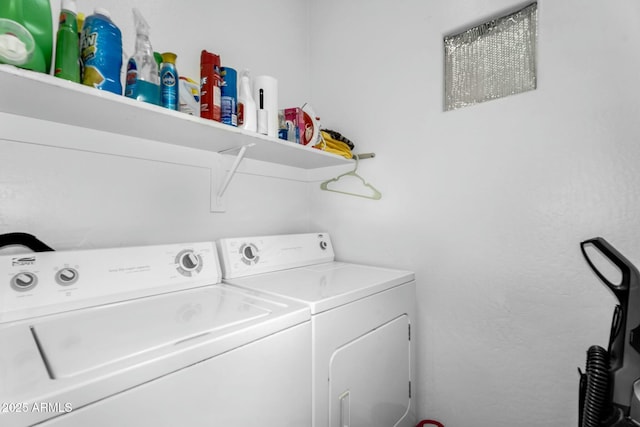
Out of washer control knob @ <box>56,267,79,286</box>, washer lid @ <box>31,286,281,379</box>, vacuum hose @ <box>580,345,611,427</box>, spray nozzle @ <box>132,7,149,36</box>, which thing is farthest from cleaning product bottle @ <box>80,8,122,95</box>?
vacuum hose @ <box>580,345,611,427</box>

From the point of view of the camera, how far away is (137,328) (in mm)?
820

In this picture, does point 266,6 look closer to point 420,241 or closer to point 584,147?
point 420,241

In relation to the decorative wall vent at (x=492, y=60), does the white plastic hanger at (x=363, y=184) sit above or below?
below

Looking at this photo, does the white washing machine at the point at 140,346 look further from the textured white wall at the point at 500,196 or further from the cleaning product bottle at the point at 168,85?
the textured white wall at the point at 500,196

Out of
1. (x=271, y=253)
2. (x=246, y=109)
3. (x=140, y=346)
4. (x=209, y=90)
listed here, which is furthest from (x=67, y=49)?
(x=271, y=253)

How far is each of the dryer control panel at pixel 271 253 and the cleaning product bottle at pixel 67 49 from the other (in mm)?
834

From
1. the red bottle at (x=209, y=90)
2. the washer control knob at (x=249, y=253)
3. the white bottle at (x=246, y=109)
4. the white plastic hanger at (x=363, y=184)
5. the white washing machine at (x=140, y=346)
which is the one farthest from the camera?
the white plastic hanger at (x=363, y=184)

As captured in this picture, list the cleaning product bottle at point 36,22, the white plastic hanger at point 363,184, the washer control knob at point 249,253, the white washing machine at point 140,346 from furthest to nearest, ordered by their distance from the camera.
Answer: the white plastic hanger at point 363,184 → the washer control knob at point 249,253 → the cleaning product bottle at point 36,22 → the white washing machine at point 140,346

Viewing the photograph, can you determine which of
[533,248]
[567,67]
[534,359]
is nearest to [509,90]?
[567,67]

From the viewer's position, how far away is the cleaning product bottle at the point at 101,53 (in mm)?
940

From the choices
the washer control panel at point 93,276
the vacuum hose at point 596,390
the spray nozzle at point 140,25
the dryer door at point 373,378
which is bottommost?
the dryer door at point 373,378

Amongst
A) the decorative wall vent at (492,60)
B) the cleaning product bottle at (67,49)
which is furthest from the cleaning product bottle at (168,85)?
the decorative wall vent at (492,60)

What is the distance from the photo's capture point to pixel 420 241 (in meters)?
1.72

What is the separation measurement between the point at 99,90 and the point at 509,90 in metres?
1.76
